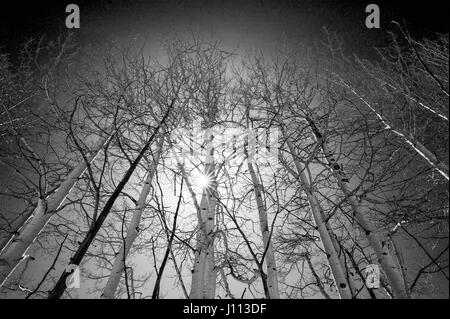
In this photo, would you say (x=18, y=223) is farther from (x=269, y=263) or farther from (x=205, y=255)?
(x=269, y=263)

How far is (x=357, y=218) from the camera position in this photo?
2662 mm

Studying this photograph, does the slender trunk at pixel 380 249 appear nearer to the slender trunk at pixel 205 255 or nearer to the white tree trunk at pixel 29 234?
the slender trunk at pixel 205 255

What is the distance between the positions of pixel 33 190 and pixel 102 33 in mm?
6659

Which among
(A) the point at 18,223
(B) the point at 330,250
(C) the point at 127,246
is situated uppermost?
(A) the point at 18,223

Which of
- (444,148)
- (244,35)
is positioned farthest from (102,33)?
(244,35)

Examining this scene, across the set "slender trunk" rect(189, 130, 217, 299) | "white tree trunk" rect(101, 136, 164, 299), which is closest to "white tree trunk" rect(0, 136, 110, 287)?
"white tree trunk" rect(101, 136, 164, 299)

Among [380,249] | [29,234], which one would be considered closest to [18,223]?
[29,234]

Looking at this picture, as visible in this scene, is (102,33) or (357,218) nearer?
(357,218)

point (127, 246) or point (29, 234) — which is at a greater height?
point (127, 246)

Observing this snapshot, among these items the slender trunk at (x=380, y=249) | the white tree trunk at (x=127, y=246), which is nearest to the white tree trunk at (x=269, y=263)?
the slender trunk at (x=380, y=249)

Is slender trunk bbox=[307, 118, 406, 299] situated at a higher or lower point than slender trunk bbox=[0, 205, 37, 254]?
lower

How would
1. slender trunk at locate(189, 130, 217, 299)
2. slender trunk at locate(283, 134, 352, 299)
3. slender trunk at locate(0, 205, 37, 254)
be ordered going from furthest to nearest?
slender trunk at locate(0, 205, 37, 254) → slender trunk at locate(189, 130, 217, 299) → slender trunk at locate(283, 134, 352, 299)

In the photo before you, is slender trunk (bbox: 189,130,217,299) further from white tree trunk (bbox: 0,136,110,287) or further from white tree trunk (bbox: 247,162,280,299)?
white tree trunk (bbox: 0,136,110,287)
